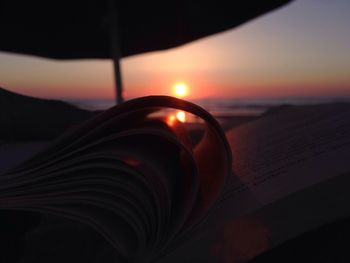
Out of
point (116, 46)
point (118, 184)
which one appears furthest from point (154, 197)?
Answer: point (116, 46)

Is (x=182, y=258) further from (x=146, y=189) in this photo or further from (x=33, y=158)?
(x=33, y=158)

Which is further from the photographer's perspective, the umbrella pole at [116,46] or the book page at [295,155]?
the umbrella pole at [116,46]

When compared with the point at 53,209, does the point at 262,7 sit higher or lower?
higher

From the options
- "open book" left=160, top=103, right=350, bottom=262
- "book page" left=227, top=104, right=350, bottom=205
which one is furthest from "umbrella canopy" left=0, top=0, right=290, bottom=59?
"open book" left=160, top=103, right=350, bottom=262

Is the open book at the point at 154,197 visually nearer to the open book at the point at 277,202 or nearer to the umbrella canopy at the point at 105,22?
the open book at the point at 277,202

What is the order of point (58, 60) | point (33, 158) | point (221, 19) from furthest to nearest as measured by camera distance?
point (58, 60), point (221, 19), point (33, 158)

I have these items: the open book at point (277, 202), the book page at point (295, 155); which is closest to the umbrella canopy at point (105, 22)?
the book page at point (295, 155)

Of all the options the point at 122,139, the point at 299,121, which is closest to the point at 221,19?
the point at 299,121
